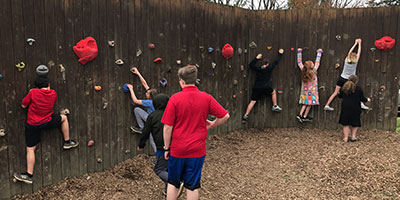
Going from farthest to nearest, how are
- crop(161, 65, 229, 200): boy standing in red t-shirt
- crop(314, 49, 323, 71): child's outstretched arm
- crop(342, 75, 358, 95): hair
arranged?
crop(314, 49, 323, 71): child's outstretched arm → crop(342, 75, 358, 95): hair → crop(161, 65, 229, 200): boy standing in red t-shirt

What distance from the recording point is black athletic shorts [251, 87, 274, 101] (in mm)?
6809

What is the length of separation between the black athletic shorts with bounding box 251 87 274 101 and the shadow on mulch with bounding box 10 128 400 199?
1.14 m

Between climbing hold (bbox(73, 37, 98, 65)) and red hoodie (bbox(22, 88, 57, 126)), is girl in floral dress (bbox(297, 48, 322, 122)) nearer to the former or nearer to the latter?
climbing hold (bbox(73, 37, 98, 65))

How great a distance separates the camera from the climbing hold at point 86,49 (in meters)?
3.94

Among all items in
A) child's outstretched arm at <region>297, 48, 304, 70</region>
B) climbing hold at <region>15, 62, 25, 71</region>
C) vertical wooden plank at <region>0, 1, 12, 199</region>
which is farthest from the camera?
child's outstretched arm at <region>297, 48, 304, 70</region>

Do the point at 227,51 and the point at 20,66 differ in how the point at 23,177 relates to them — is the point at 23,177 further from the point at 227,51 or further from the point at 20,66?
the point at 227,51

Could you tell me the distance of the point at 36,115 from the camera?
11.5 ft

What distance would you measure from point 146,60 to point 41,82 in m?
1.77

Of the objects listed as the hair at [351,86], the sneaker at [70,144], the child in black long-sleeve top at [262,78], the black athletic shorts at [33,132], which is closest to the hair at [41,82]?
the black athletic shorts at [33,132]

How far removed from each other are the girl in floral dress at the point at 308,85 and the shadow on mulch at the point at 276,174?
862 mm

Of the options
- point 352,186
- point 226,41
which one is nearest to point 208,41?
point 226,41

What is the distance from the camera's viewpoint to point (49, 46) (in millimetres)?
3697

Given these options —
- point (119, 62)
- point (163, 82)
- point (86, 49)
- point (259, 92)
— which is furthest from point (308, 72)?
point (86, 49)

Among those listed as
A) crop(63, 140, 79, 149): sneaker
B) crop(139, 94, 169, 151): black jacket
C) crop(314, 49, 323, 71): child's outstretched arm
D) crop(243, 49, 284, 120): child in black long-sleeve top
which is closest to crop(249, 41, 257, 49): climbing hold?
crop(243, 49, 284, 120): child in black long-sleeve top
